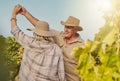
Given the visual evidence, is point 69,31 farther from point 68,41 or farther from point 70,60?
point 70,60

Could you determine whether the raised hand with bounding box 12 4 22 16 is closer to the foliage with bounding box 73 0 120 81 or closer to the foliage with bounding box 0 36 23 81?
the foliage with bounding box 73 0 120 81

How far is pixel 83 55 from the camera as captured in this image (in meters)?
3.77

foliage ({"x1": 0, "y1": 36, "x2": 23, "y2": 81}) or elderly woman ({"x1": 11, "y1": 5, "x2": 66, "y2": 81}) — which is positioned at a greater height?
elderly woman ({"x1": 11, "y1": 5, "x2": 66, "y2": 81})

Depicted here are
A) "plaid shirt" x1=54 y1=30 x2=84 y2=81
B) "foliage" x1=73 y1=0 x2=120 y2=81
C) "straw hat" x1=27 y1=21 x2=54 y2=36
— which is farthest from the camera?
"plaid shirt" x1=54 y1=30 x2=84 y2=81

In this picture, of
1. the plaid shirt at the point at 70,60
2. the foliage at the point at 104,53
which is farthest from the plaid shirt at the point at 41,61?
the foliage at the point at 104,53

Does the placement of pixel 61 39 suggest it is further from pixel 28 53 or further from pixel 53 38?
pixel 28 53

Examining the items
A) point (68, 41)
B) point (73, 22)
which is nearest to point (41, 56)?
point (68, 41)

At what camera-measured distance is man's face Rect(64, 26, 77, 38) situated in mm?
7129

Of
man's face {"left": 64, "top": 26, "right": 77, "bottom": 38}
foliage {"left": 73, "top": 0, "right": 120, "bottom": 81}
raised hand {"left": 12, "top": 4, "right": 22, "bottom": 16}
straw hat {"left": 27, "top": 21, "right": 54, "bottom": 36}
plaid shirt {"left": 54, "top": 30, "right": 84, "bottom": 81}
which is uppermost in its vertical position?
foliage {"left": 73, "top": 0, "right": 120, "bottom": 81}

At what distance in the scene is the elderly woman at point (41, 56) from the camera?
6699 mm

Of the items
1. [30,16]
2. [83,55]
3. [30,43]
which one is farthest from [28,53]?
Result: [83,55]

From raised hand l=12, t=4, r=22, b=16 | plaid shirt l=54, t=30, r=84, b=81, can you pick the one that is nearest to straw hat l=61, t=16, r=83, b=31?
plaid shirt l=54, t=30, r=84, b=81

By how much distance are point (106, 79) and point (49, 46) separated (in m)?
3.12

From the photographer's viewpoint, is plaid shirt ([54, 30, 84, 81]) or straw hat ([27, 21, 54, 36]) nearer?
straw hat ([27, 21, 54, 36])
